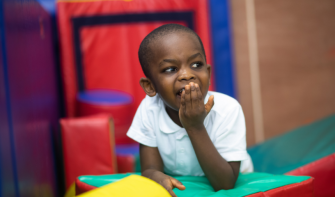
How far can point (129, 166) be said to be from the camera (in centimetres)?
163

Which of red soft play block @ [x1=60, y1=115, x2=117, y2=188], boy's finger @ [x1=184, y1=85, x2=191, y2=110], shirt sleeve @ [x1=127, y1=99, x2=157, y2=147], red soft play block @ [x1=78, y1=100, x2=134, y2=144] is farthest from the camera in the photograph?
red soft play block @ [x1=78, y1=100, x2=134, y2=144]

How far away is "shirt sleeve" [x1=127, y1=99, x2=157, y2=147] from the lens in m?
1.00

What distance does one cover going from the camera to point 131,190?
2.13 ft

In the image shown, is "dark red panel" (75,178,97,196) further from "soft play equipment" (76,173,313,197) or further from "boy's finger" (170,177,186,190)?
"boy's finger" (170,177,186,190)

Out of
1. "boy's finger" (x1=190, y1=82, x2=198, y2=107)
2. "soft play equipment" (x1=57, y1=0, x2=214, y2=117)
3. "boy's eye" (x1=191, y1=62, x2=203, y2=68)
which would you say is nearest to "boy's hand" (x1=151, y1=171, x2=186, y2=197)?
"boy's finger" (x1=190, y1=82, x2=198, y2=107)

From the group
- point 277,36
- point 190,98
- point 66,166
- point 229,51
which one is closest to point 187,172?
point 190,98

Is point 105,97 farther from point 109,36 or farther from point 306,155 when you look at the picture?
point 306,155

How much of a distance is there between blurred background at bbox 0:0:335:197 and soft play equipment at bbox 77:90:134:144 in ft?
0.04

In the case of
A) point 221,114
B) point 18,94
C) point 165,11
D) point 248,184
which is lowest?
point 248,184

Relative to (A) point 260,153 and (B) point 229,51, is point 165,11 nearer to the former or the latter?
(B) point 229,51

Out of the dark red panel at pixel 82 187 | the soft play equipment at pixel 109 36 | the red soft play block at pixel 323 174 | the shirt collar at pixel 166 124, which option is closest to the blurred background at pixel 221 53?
the soft play equipment at pixel 109 36

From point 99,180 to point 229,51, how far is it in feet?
5.42

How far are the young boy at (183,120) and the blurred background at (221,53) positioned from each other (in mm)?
796

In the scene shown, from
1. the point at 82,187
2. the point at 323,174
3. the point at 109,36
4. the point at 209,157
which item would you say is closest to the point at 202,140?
the point at 209,157
